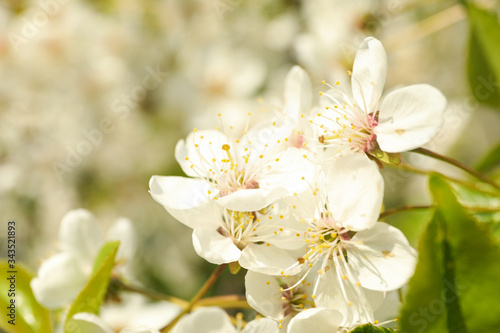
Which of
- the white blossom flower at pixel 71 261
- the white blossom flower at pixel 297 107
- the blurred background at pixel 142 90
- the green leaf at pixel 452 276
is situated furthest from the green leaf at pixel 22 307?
the blurred background at pixel 142 90

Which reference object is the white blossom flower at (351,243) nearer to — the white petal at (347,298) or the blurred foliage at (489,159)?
the white petal at (347,298)

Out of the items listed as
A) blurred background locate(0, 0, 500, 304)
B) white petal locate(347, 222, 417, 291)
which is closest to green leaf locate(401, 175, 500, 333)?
white petal locate(347, 222, 417, 291)

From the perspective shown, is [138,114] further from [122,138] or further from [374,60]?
[374,60]

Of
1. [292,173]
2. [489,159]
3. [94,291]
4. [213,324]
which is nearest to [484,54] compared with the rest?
[489,159]

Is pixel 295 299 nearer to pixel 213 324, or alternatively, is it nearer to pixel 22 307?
pixel 213 324

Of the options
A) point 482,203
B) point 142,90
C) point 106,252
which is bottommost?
point 482,203
